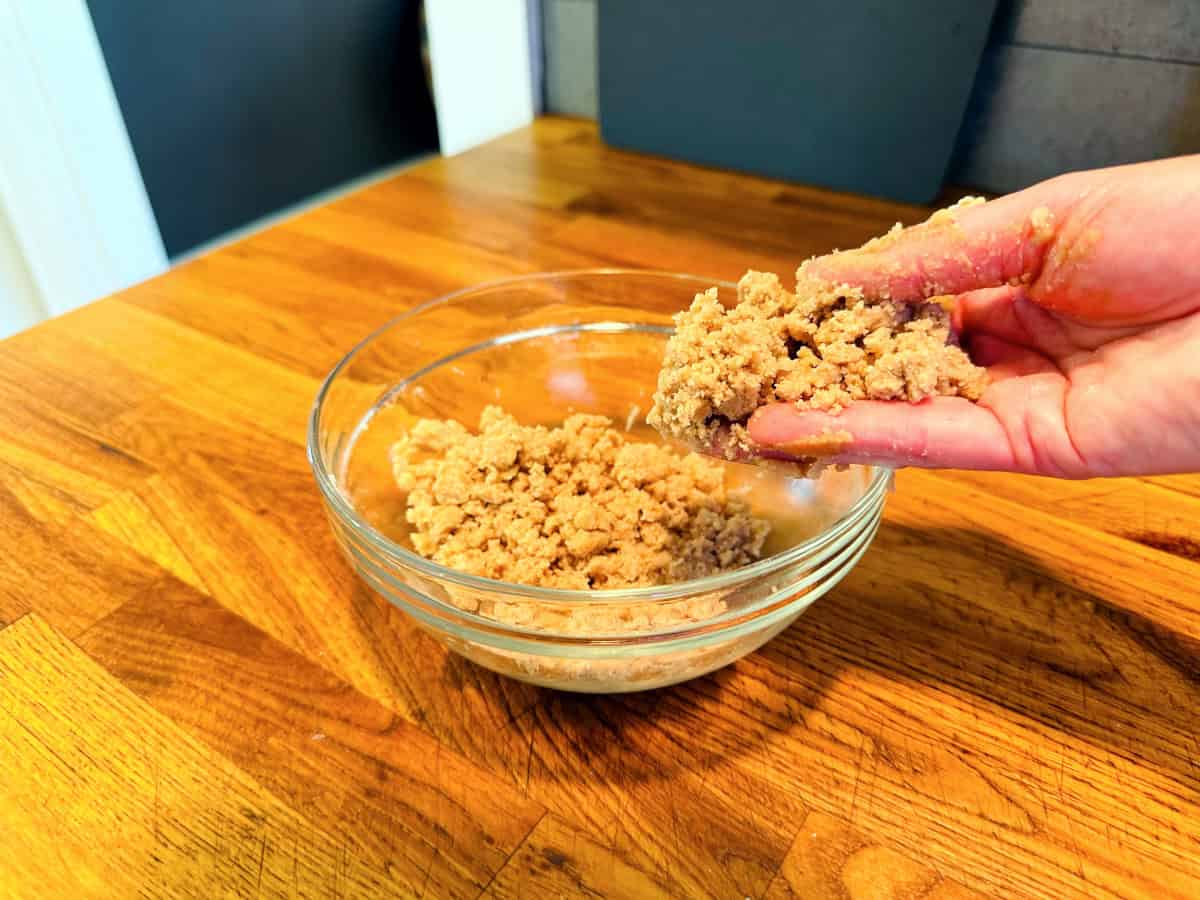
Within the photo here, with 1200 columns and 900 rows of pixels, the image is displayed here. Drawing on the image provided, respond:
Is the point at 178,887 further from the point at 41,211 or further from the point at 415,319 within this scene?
the point at 41,211

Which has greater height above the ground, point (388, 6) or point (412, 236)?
point (388, 6)

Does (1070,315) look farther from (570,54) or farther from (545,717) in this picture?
(570,54)

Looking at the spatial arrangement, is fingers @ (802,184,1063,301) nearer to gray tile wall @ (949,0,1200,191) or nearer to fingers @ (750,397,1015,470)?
fingers @ (750,397,1015,470)

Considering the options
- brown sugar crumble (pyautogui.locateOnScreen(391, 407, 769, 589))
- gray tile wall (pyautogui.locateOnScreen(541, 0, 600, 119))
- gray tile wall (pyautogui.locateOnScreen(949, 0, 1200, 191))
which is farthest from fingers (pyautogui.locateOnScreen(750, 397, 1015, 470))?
gray tile wall (pyautogui.locateOnScreen(541, 0, 600, 119))

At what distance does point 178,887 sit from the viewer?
0.58 metres

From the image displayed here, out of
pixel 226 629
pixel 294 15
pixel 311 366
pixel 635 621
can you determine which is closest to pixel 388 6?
pixel 294 15

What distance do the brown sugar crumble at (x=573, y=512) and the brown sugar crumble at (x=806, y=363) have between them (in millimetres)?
144

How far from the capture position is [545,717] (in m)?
0.69

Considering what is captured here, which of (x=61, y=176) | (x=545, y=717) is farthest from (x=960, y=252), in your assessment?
(x=61, y=176)

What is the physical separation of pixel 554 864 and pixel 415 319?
642 mm

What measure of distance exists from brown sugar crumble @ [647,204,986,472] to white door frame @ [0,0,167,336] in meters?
1.67

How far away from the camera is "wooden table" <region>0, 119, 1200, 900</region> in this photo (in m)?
0.59

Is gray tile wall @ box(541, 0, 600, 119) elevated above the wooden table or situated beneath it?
elevated above

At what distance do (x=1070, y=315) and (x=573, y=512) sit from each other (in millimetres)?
469
